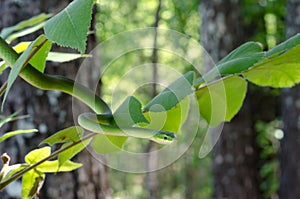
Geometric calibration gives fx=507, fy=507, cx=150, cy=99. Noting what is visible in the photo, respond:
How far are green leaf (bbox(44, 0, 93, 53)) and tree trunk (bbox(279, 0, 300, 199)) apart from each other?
236 centimetres

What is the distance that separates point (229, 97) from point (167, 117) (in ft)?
0.27

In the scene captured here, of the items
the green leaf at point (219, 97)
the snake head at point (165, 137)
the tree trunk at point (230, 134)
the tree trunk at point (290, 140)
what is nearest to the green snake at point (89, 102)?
the snake head at point (165, 137)

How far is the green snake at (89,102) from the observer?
0.39 m

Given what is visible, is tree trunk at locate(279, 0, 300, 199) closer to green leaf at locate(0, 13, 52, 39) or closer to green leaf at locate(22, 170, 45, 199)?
green leaf at locate(0, 13, 52, 39)

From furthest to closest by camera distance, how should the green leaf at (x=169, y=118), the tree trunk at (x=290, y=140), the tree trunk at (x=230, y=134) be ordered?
the tree trunk at (x=230, y=134)
the tree trunk at (x=290, y=140)
the green leaf at (x=169, y=118)

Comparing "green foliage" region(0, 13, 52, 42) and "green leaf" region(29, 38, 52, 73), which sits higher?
"green foliage" region(0, 13, 52, 42)

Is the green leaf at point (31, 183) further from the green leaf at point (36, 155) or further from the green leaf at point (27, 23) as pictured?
the green leaf at point (27, 23)

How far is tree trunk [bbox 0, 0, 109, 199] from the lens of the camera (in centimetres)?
115

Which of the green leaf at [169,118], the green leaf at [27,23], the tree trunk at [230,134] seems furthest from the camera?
the tree trunk at [230,134]

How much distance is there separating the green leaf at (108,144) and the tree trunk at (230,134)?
2.66 m

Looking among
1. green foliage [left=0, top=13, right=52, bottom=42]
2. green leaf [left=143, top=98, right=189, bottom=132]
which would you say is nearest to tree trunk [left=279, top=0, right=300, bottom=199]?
green foliage [left=0, top=13, right=52, bottom=42]

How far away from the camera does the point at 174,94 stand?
41 cm

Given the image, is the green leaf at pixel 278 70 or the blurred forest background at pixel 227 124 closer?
the green leaf at pixel 278 70

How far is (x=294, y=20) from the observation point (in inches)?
101
